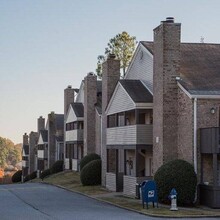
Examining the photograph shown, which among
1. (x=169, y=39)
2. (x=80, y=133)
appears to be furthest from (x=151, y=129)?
(x=80, y=133)

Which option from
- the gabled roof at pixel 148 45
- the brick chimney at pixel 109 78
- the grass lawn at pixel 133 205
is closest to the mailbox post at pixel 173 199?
the grass lawn at pixel 133 205

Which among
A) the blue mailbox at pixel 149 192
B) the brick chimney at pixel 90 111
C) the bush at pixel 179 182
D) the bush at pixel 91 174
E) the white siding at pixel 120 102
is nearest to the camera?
the blue mailbox at pixel 149 192

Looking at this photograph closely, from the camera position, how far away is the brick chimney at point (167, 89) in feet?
97.6

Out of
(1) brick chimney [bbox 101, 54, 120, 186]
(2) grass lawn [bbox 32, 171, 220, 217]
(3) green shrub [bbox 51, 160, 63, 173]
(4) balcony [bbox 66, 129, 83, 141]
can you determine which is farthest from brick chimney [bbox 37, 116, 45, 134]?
(1) brick chimney [bbox 101, 54, 120, 186]

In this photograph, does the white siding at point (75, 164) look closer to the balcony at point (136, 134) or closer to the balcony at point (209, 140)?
the balcony at point (136, 134)

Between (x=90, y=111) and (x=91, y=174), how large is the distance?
9.27m

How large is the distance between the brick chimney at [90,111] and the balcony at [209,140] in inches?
886

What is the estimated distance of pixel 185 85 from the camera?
29172 millimetres

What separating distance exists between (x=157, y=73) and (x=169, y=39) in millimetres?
1988

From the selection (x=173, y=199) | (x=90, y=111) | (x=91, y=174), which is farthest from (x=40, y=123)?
(x=173, y=199)

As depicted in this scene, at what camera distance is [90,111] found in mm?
49625

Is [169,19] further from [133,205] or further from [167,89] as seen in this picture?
[133,205]

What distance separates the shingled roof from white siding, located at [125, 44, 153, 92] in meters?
0.60

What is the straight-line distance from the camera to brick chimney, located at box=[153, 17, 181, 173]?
97.6 ft
